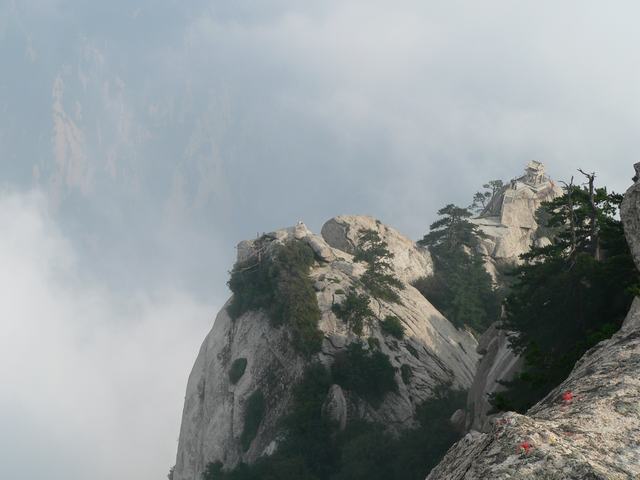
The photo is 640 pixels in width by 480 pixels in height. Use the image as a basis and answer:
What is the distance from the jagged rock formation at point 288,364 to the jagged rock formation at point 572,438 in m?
45.3

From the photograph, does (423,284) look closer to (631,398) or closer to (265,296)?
(265,296)

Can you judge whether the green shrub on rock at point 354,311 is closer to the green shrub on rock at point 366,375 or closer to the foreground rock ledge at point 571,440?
the green shrub on rock at point 366,375

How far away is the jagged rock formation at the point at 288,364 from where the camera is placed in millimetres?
56250

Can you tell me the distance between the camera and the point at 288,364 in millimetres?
58719

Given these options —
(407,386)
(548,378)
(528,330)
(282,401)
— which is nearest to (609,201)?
(528,330)

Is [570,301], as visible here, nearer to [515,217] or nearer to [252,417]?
[252,417]

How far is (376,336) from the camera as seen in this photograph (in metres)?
60.5

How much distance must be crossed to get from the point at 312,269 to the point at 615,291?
4173 centimetres

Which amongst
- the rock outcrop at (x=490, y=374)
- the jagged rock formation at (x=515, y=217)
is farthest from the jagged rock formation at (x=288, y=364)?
the jagged rock formation at (x=515, y=217)

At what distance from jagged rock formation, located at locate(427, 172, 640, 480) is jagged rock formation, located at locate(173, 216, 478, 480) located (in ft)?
149

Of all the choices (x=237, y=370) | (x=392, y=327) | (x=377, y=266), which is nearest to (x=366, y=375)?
(x=392, y=327)

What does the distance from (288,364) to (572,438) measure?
51.3 metres

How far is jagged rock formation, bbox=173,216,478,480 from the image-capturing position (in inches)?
2215

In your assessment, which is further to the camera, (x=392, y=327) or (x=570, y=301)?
(x=392, y=327)
